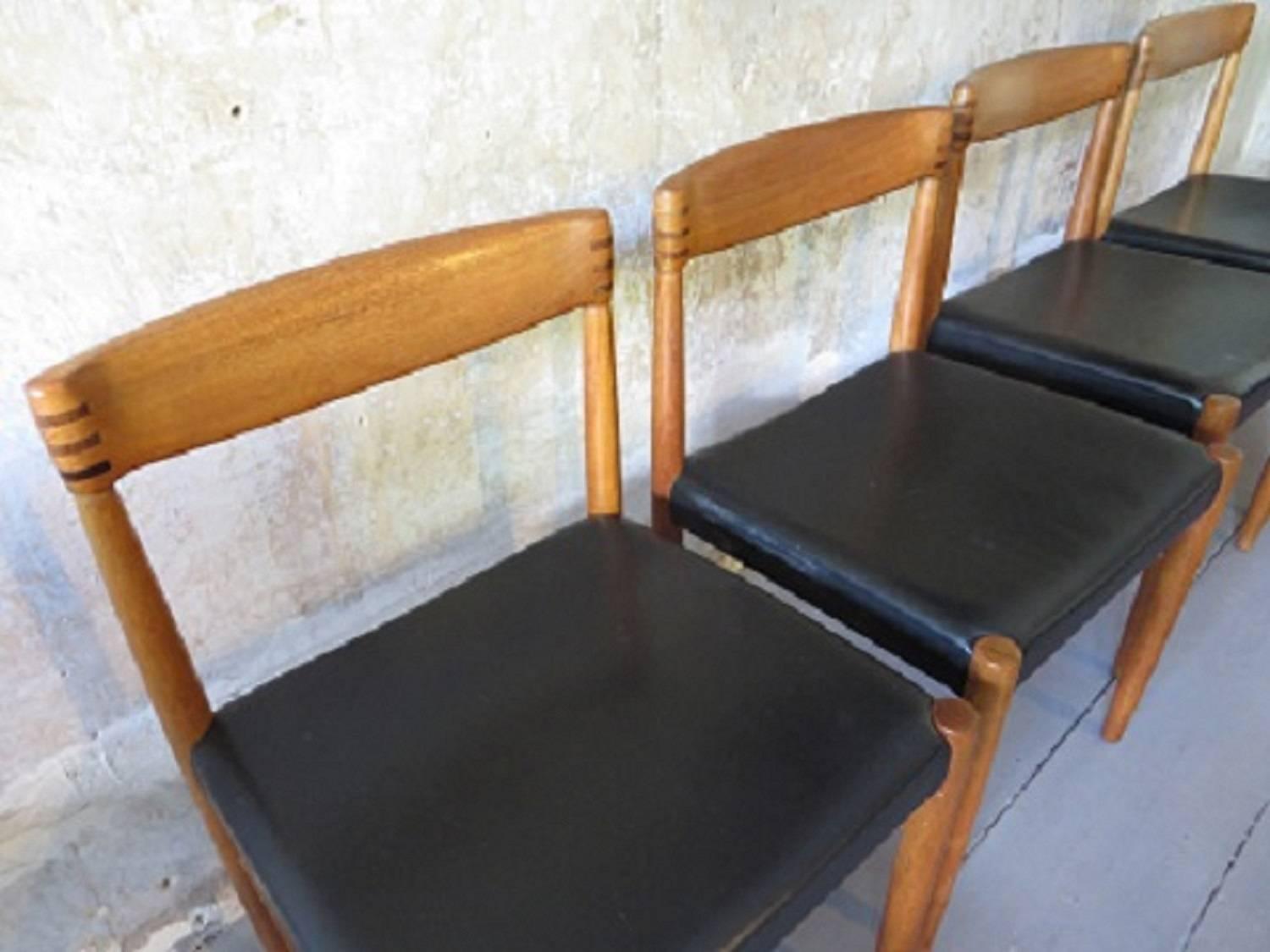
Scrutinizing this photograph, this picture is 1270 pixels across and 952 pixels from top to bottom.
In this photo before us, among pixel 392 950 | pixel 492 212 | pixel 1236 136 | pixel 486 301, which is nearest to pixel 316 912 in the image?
pixel 392 950

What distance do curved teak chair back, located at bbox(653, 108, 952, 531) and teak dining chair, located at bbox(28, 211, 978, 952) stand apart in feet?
0.35

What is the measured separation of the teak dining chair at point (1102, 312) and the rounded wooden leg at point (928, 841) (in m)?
0.55

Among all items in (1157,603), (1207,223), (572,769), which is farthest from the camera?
→ (1207,223)

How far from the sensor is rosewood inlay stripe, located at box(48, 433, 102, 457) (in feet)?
2.00

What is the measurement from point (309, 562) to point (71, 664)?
0.73ft

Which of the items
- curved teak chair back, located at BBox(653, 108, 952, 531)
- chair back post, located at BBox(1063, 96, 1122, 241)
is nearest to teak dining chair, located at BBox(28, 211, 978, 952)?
curved teak chair back, located at BBox(653, 108, 952, 531)

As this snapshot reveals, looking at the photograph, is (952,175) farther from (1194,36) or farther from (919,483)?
(1194,36)

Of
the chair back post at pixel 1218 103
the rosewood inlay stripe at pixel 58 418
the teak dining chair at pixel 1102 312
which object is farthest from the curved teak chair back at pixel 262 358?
→ the chair back post at pixel 1218 103

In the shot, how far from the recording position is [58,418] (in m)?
0.60

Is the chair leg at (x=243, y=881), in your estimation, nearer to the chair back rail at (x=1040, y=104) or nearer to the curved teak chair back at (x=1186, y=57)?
the chair back rail at (x=1040, y=104)

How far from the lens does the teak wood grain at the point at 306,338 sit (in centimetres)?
63

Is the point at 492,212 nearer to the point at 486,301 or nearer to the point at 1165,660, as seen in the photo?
the point at 486,301

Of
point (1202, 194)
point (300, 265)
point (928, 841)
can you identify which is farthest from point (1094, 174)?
point (300, 265)

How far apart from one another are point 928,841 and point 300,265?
75 cm
